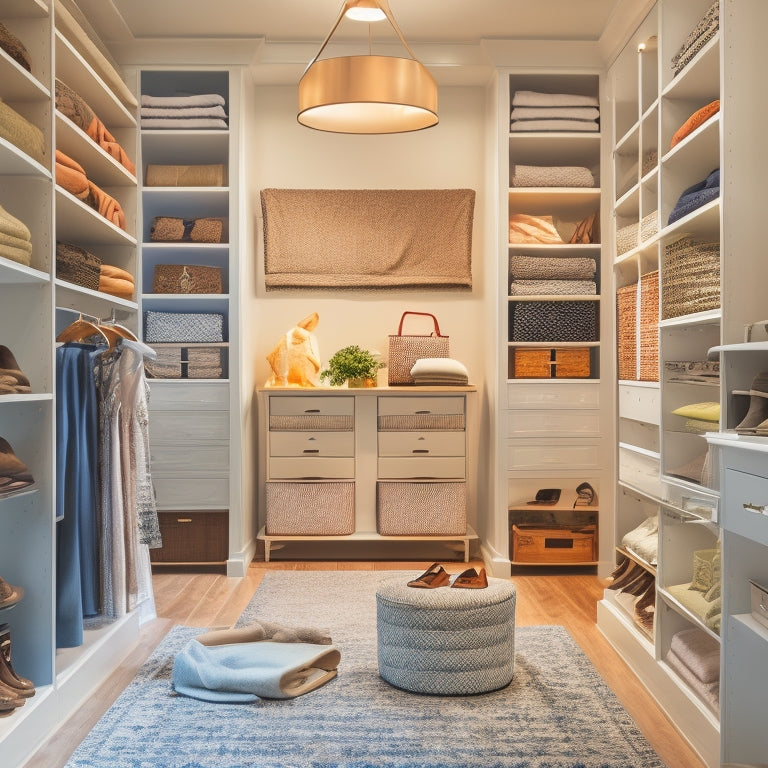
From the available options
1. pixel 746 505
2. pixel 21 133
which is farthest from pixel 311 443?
pixel 746 505

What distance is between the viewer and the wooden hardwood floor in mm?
2605

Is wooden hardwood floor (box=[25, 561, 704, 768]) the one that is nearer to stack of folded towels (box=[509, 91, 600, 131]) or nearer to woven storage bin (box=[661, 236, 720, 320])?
woven storage bin (box=[661, 236, 720, 320])

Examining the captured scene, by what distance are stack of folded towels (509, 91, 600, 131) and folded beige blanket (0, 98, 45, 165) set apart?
110 inches

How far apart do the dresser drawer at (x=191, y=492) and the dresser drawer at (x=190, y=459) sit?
0.04 meters

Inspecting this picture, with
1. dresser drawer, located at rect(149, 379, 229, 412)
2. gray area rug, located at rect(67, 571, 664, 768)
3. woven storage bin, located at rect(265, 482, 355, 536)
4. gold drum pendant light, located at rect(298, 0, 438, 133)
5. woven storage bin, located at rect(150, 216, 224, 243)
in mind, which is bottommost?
gray area rug, located at rect(67, 571, 664, 768)

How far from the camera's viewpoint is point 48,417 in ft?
8.95

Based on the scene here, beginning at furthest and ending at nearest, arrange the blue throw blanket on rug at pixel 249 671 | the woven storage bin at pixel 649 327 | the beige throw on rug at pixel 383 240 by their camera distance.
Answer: the beige throw on rug at pixel 383 240 → the woven storage bin at pixel 649 327 → the blue throw blanket on rug at pixel 249 671

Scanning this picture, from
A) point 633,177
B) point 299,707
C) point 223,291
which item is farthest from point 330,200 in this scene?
point 299,707

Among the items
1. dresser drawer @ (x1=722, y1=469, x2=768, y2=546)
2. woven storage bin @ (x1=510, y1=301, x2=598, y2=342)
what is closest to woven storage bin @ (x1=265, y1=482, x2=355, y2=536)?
woven storage bin @ (x1=510, y1=301, x2=598, y2=342)

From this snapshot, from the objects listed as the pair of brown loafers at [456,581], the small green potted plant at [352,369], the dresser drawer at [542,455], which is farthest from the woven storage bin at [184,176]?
the pair of brown loafers at [456,581]

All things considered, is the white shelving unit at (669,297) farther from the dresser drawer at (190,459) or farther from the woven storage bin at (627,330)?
the dresser drawer at (190,459)

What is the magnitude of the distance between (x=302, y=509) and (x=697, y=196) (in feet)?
9.70

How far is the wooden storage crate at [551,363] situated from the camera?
4816 mm

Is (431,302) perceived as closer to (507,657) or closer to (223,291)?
(223,291)
